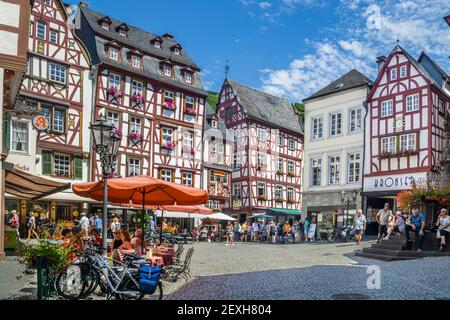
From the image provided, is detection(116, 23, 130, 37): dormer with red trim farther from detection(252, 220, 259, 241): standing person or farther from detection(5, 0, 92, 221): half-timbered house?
detection(252, 220, 259, 241): standing person

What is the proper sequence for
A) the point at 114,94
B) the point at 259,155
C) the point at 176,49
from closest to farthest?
the point at 114,94 → the point at 176,49 → the point at 259,155

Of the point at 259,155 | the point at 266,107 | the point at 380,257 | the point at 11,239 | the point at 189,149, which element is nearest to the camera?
the point at 380,257

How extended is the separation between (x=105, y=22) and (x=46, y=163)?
11.1 meters

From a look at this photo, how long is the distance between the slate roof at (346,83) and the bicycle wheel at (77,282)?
27409mm

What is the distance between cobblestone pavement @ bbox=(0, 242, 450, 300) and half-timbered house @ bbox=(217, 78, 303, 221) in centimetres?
2758

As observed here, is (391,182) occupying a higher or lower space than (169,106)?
lower

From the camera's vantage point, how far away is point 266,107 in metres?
47.5

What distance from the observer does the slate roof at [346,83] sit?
33438 mm

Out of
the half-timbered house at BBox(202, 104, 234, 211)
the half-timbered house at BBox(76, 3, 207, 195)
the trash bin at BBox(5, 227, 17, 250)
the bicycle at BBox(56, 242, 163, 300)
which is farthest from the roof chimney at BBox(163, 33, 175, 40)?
the bicycle at BBox(56, 242, 163, 300)

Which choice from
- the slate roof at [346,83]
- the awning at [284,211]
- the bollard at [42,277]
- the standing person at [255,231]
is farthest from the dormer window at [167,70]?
the bollard at [42,277]

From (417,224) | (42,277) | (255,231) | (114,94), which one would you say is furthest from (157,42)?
(42,277)

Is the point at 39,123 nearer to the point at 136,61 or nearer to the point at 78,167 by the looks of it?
the point at 78,167
